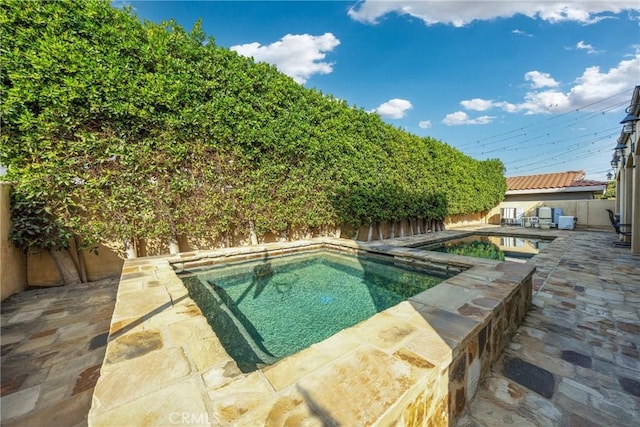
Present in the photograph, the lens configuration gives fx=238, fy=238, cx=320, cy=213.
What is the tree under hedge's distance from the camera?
3.60 metres

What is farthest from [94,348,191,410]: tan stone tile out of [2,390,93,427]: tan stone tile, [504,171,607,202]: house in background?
[504,171,607,202]: house in background

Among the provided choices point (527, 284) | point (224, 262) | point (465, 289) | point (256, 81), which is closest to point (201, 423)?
point (465, 289)

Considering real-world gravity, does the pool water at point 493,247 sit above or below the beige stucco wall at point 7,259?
below

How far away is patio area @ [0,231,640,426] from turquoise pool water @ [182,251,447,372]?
1.12 meters

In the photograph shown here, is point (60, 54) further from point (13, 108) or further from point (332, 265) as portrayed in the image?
point (332, 265)

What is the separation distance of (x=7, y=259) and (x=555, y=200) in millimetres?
22753

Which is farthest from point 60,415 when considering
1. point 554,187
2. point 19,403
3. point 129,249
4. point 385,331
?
point 554,187

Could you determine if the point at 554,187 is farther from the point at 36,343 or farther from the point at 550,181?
the point at 36,343

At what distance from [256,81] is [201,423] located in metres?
6.19

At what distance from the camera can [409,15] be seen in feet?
28.9

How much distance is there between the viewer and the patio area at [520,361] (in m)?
1.61

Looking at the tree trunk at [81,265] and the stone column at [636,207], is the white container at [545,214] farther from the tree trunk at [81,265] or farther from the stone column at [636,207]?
the tree trunk at [81,265]

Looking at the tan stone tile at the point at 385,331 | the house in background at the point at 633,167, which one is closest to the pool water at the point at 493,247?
the house in background at the point at 633,167

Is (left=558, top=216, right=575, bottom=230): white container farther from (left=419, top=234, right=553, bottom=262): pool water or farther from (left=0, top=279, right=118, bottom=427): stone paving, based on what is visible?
(left=0, top=279, right=118, bottom=427): stone paving
